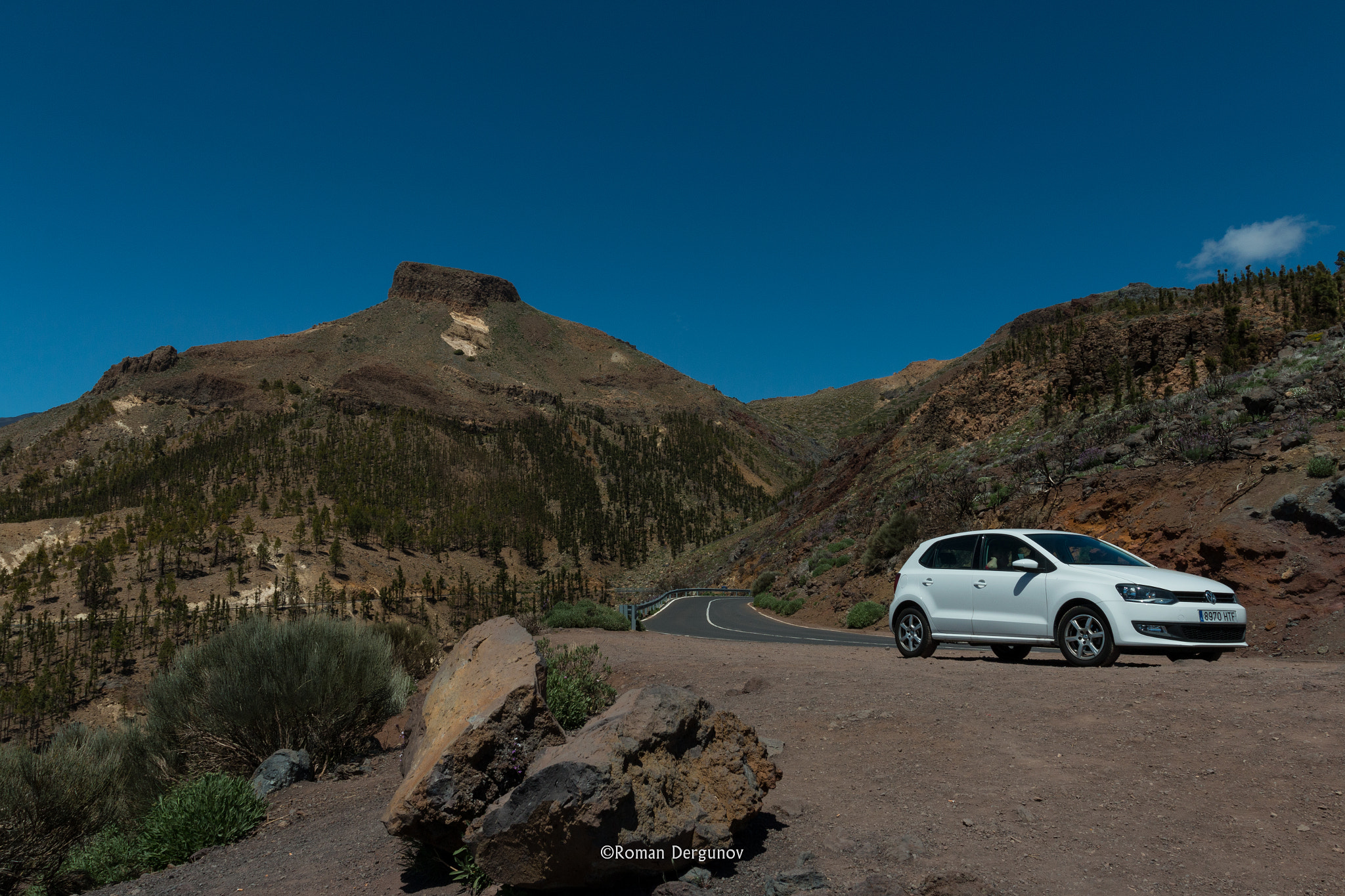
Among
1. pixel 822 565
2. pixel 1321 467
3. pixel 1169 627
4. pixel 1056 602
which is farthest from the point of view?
pixel 822 565

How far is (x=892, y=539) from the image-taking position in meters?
23.2

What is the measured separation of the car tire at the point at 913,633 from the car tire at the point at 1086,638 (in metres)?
1.80

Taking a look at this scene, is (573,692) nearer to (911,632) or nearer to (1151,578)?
(911,632)

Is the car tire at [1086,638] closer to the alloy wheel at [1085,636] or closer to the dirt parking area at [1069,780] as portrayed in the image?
the alloy wheel at [1085,636]

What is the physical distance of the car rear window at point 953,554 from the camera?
953 cm

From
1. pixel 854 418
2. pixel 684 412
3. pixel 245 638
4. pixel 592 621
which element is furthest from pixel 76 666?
pixel 854 418

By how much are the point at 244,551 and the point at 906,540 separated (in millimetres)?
39196

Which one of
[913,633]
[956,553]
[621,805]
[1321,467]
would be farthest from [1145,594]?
[1321,467]

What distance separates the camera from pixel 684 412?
10600 cm

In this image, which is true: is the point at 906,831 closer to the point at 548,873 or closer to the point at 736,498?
the point at 548,873

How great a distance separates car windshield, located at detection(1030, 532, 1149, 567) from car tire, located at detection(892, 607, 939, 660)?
1865 mm

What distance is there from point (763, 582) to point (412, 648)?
2042 cm

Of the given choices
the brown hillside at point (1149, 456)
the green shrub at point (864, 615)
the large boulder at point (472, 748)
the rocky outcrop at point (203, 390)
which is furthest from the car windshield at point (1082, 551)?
the rocky outcrop at point (203, 390)

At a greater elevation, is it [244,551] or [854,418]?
[854,418]
